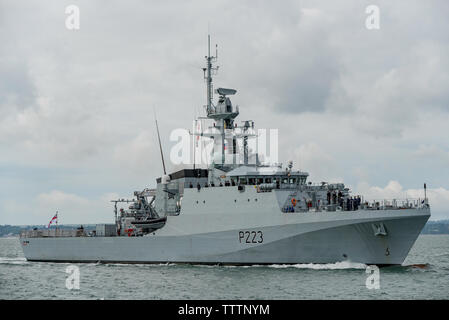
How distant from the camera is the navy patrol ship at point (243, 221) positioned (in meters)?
23.5

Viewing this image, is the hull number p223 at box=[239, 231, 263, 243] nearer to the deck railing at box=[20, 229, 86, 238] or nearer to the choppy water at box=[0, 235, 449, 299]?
the choppy water at box=[0, 235, 449, 299]

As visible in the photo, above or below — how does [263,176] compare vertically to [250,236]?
above

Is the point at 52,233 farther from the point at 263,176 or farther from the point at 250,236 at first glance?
the point at 263,176

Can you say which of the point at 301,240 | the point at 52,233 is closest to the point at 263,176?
the point at 301,240

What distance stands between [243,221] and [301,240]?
2664 millimetres

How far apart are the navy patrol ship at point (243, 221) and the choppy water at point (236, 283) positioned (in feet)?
2.14

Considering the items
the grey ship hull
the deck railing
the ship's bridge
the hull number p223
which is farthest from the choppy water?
the deck railing

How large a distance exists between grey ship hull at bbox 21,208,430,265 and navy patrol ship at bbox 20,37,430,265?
39 millimetres

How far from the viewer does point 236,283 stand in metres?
21.5

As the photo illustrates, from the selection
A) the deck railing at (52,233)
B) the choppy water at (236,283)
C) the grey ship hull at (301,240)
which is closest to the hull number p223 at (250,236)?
the grey ship hull at (301,240)

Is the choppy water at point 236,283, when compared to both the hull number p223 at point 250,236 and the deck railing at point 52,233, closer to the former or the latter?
the hull number p223 at point 250,236

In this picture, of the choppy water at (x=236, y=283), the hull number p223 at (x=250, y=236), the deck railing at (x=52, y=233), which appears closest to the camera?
the choppy water at (x=236, y=283)

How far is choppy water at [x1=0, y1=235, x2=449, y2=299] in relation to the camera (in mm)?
19562
